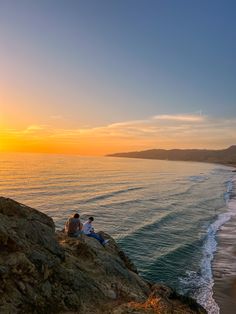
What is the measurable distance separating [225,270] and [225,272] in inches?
19.3

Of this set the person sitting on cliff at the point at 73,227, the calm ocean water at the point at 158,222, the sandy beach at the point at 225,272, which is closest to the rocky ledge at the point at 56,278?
the person sitting on cliff at the point at 73,227

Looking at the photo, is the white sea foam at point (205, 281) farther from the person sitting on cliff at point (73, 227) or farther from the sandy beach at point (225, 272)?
the person sitting on cliff at point (73, 227)

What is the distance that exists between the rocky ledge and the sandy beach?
5.18 m

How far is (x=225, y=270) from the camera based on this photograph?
84.6 ft

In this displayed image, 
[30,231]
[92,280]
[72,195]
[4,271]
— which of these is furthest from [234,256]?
[72,195]

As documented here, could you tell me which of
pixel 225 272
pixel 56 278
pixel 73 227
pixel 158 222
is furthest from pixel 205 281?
pixel 158 222

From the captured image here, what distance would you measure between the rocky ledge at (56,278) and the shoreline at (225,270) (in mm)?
5264

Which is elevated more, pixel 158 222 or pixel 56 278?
pixel 56 278

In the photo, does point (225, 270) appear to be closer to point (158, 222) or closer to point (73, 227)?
point (73, 227)

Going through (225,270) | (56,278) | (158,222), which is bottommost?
(225,270)

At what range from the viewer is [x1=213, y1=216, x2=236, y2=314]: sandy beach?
66.8 feet

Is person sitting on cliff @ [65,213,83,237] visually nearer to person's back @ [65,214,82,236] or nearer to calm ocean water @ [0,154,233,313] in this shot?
person's back @ [65,214,82,236]

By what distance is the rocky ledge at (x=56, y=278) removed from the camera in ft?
37.3

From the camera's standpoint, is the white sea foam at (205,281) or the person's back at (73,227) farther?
the white sea foam at (205,281)
